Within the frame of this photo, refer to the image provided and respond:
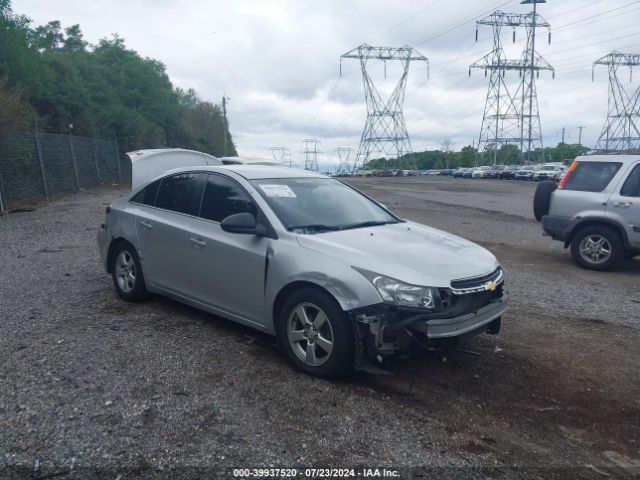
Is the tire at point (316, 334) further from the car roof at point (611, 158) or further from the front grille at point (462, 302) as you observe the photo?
the car roof at point (611, 158)

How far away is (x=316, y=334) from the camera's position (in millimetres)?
4125

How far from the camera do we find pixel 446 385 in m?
4.18

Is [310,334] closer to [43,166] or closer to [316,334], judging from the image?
[316,334]

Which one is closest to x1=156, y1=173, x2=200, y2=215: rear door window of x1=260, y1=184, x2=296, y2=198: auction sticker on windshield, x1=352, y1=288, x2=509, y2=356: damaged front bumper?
x1=260, y1=184, x2=296, y2=198: auction sticker on windshield

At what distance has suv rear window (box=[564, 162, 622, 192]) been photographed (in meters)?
8.71

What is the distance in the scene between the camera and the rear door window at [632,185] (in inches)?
331

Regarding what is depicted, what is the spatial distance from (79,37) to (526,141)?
49.1m

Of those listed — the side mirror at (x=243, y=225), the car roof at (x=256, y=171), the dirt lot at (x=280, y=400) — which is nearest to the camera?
the dirt lot at (x=280, y=400)

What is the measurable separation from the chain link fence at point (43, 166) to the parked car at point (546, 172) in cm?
3646

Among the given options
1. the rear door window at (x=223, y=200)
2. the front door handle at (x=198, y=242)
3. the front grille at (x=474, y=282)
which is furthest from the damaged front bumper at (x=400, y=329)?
the front door handle at (x=198, y=242)

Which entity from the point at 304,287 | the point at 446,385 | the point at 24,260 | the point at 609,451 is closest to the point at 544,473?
the point at 609,451

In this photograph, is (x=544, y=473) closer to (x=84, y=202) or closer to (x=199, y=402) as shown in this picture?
(x=199, y=402)

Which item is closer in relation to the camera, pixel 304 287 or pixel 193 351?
pixel 304 287

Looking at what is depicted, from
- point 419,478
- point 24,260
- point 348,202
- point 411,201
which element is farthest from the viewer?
point 411,201
